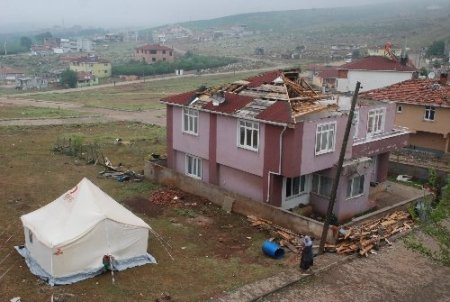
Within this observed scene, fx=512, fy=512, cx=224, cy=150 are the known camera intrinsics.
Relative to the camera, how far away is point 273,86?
24.2 meters

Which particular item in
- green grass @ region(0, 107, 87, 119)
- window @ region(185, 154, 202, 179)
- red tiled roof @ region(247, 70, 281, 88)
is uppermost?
red tiled roof @ region(247, 70, 281, 88)

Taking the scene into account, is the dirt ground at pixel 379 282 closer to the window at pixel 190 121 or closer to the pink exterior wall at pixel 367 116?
the pink exterior wall at pixel 367 116

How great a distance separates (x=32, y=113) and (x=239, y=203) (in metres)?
40.2

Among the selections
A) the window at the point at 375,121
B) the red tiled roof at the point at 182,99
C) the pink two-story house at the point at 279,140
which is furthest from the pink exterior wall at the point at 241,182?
the window at the point at 375,121

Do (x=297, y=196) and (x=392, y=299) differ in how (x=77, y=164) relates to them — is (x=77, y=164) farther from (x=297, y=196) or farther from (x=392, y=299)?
(x=392, y=299)

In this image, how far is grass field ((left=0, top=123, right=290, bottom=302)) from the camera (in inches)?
626

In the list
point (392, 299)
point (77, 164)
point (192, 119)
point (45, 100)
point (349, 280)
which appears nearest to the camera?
point (392, 299)

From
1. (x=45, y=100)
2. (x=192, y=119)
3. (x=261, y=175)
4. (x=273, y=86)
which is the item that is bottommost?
(x=45, y=100)

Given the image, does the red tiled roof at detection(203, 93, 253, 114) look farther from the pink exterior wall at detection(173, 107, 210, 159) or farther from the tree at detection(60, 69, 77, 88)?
the tree at detection(60, 69, 77, 88)

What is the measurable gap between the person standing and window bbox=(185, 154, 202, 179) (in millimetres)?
10311

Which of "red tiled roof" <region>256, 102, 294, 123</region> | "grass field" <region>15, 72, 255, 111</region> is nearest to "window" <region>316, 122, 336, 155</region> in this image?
"red tiled roof" <region>256, 102, 294, 123</region>

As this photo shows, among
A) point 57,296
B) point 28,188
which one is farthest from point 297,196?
point 28,188

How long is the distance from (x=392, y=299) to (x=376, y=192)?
11.6 meters

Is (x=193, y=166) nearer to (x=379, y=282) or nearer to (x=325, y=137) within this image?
(x=325, y=137)
